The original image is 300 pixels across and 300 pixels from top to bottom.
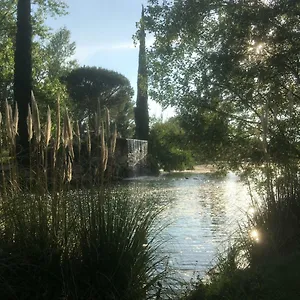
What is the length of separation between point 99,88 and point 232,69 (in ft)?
104

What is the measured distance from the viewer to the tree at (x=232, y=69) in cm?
677

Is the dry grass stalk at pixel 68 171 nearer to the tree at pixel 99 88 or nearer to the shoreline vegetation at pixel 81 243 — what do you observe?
the shoreline vegetation at pixel 81 243

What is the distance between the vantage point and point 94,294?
3439mm

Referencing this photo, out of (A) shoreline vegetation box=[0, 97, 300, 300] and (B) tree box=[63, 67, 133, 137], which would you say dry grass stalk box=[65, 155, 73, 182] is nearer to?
(A) shoreline vegetation box=[0, 97, 300, 300]

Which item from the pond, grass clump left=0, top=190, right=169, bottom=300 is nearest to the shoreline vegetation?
grass clump left=0, top=190, right=169, bottom=300

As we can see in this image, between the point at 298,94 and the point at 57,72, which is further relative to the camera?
the point at 57,72

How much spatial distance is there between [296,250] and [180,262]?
1853 millimetres

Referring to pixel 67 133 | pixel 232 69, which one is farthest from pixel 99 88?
pixel 67 133

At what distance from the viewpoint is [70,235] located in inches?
141

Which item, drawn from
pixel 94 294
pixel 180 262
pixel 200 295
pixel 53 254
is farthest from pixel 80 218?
pixel 180 262

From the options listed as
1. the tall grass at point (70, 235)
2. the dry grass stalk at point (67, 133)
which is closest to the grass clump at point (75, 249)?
the tall grass at point (70, 235)

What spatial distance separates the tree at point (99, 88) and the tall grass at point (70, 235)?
30478mm

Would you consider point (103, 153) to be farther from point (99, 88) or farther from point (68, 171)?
point (99, 88)

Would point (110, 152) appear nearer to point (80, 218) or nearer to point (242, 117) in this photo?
point (80, 218)
